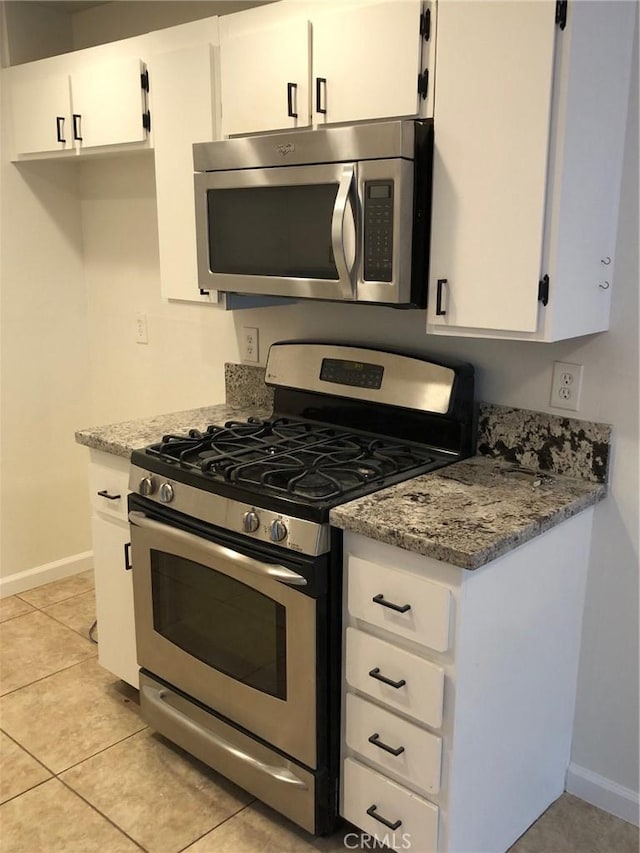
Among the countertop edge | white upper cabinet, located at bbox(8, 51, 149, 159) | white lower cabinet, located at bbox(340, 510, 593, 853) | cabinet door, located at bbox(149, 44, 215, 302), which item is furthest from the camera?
white upper cabinet, located at bbox(8, 51, 149, 159)

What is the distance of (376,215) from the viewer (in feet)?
A: 5.88

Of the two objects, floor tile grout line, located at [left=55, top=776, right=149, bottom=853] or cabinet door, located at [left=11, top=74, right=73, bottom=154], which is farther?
cabinet door, located at [left=11, top=74, right=73, bottom=154]

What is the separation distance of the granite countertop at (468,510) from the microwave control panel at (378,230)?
51cm

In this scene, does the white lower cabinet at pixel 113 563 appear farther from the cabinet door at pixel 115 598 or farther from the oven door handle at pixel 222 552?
the oven door handle at pixel 222 552

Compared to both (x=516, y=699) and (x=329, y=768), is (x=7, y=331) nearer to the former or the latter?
(x=329, y=768)

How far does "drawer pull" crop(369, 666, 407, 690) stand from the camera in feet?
5.44

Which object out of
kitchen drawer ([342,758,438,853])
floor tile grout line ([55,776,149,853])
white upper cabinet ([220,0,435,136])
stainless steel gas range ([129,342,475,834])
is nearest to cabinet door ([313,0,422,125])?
white upper cabinet ([220,0,435,136])

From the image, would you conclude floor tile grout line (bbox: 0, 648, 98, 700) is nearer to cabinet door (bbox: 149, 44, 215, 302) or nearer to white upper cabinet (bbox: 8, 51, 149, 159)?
cabinet door (bbox: 149, 44, 215, 302)

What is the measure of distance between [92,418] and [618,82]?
252 centimetres

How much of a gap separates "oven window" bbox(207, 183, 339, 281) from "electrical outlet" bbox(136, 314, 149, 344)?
96 centimetres

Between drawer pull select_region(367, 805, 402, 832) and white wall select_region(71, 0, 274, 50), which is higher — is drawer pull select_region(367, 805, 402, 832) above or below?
below

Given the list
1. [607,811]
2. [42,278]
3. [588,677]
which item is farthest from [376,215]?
[42,278]

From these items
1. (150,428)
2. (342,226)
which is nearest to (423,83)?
→ (342,226)

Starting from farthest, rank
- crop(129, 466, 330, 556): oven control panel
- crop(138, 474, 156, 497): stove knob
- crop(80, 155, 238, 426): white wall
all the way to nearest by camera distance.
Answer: crop(80, 155, 238, 426): white wall
crop(138, 474, 156, 497): stove knob
crop(129, 466, 330, 556): oven control panel
